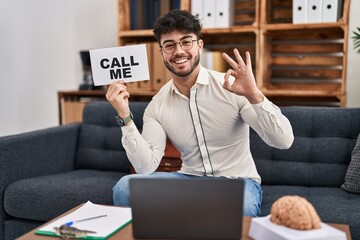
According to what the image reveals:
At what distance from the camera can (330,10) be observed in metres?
2.53

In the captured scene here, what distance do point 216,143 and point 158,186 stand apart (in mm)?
839

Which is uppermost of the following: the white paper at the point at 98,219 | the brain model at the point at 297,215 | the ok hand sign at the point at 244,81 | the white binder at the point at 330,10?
the white binder at the point at 330,10

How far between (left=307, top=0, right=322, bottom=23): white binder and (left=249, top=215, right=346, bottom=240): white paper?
182 cm

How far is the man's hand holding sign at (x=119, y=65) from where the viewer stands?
62.1 inches

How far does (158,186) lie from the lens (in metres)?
0.97

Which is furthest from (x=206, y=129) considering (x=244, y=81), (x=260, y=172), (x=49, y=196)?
(x=49, y=196)

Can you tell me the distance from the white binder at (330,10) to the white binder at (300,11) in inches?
4.1

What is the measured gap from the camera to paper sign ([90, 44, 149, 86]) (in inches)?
62.2

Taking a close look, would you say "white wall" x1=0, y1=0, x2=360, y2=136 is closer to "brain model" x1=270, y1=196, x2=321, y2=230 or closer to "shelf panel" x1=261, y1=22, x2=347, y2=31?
"shelf panel" x1=261, y1=22, x2=347, y2=31

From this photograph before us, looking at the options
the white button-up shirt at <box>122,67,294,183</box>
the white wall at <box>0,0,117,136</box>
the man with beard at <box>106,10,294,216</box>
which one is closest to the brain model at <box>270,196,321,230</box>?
the man with beard at <box>106,10,294,216</box>

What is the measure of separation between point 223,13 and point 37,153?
1443 mm

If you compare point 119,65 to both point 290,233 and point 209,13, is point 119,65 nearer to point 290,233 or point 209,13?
point 290,233

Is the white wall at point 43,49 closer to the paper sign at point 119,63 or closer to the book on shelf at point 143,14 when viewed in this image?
the book on shelf at point 143,14

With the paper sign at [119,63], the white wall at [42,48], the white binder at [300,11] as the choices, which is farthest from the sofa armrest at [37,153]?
the white binder at [300,11]
